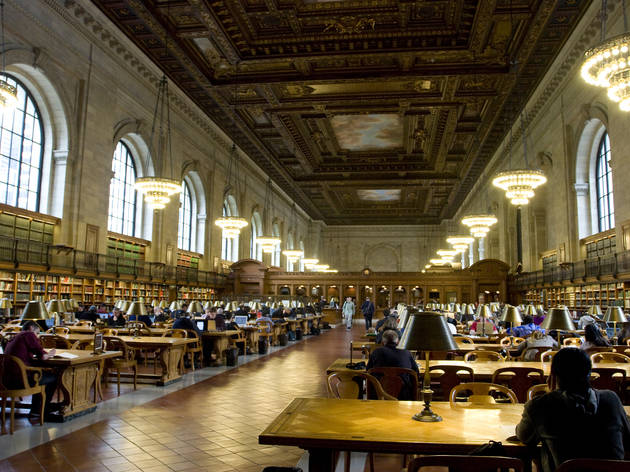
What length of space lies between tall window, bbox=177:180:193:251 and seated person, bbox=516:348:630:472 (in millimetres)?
20043

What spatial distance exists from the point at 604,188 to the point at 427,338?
15.8 meters

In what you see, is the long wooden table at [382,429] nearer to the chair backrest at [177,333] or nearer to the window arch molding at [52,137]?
the chair backrest at [177,333]

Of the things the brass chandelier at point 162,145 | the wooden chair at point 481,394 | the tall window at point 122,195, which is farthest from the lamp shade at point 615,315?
the tall window at point 122,195

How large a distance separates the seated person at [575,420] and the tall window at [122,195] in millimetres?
15958

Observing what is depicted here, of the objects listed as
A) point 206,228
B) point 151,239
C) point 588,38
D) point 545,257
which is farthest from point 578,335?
point 206,228

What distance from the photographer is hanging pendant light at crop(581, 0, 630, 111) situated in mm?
7344

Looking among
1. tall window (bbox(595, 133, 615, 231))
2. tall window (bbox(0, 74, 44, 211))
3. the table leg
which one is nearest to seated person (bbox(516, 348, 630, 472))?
the table leg

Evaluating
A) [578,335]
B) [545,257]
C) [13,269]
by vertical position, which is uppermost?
[545,257]

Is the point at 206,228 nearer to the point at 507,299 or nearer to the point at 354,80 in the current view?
the point at 354,80

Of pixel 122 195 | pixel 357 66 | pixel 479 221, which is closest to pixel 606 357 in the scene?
pixel 357 66

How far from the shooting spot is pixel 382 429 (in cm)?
270

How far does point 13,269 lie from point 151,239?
287 inches

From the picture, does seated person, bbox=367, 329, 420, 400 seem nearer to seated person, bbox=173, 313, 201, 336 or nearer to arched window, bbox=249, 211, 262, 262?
seated person, bbox=173, 313, 201, 336

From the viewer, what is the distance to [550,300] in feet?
63.8
